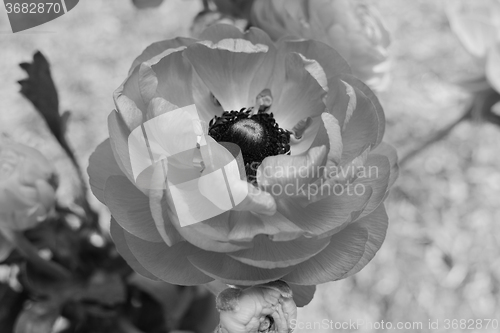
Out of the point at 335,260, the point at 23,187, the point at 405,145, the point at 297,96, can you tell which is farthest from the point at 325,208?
the point at 405,145

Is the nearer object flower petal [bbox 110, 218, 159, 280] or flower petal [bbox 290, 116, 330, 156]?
flower petal [bbox 110, 218, 159, 280]

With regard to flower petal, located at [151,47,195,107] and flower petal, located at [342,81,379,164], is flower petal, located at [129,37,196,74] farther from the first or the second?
flower petal, located at [342,81,379,164]

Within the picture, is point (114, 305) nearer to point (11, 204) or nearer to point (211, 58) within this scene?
point (11, 204)

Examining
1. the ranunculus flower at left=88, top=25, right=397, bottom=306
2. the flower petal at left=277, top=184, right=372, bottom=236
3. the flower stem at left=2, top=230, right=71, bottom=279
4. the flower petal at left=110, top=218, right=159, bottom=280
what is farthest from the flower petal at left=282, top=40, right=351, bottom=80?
the flower stem at left=2, top=230, right=71, bottom=279

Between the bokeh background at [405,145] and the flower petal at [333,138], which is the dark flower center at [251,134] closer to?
the flower petal at [333,138]

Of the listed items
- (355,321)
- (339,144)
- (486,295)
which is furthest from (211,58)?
(486,295)

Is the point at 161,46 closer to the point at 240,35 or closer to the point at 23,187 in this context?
the point at 240,35
